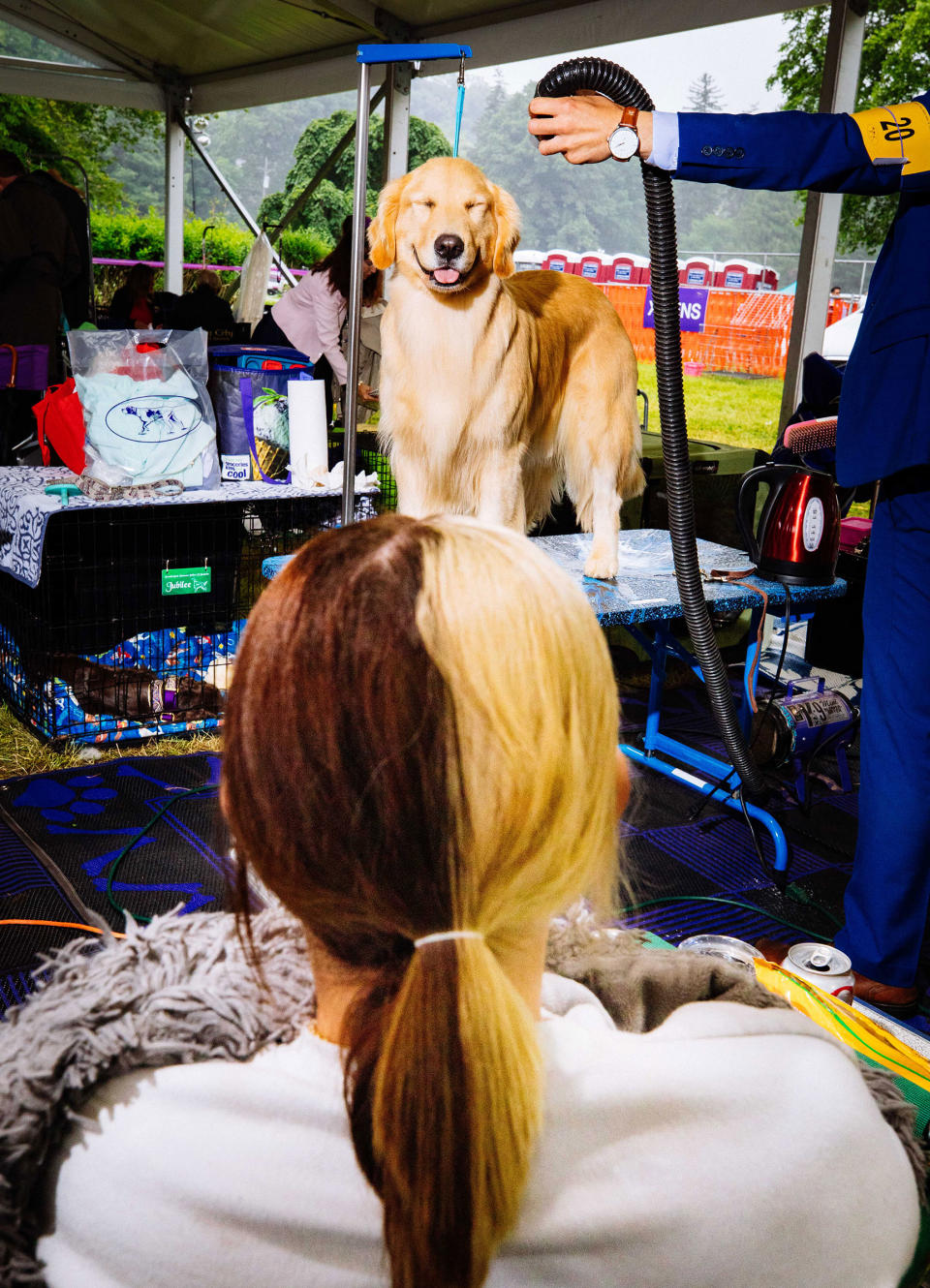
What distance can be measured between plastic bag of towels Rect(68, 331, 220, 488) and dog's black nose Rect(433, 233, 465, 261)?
147cm

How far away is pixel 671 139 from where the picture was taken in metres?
1.64

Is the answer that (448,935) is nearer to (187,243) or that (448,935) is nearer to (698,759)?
(698,759)

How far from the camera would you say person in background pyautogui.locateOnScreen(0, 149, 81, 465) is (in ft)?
16.4

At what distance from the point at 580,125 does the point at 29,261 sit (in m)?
4.26

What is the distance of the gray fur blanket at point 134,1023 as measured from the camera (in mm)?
604

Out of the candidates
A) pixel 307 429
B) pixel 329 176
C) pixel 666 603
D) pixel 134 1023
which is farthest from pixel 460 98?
pixel 329 176

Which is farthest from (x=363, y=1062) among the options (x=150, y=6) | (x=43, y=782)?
(x=150, y=6)

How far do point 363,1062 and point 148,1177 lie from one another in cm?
14

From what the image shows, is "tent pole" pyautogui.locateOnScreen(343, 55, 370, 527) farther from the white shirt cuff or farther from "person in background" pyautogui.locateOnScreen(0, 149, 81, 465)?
"person in background" pyautogui.locateOnScreen(0, 149, 81, 465)

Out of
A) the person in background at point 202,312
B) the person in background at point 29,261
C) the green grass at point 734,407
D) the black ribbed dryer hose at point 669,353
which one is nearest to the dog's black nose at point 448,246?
the black ribbed dryer hose at point 669,353

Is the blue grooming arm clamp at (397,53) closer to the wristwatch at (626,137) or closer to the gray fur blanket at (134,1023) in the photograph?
the wristwatch at (626,137)

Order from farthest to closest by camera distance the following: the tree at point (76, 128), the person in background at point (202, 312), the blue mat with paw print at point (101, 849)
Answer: the tree at point (76, 128), the person in background at point (202, 312), the blue mat with paw print at point (101, 849)

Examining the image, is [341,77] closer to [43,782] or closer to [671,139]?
[43,782]

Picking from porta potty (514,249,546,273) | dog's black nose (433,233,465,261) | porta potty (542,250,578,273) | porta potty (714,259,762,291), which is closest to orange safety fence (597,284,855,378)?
porta potty (714,259,762,291)
